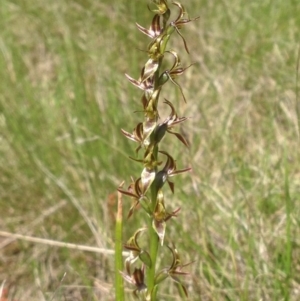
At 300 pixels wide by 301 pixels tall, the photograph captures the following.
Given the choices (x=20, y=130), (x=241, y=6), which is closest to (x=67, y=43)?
(x=20, y=130)

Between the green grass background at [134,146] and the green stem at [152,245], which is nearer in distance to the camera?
the green stem at [152,245]

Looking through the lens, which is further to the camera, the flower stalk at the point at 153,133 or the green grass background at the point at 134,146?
the green grass background at the point at 134,146

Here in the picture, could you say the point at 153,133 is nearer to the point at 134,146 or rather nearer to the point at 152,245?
the point at 152,245

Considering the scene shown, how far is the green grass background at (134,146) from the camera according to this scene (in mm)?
1948

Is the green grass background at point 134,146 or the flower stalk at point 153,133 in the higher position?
the green grass background at point 134,146

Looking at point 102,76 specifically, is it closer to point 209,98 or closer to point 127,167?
point 209,98

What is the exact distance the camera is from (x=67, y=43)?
3.24 metres

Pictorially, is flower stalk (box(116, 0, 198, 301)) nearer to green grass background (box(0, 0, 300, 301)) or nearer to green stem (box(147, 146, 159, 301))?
green stem (box(147, 146, 159, 301))

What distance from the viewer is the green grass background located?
1.95m

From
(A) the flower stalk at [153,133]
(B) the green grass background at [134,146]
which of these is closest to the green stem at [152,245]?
(A) the flower stalk at [153,133]

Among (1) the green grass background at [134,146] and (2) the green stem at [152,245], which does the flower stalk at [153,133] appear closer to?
(2) the green stem at [152,245]

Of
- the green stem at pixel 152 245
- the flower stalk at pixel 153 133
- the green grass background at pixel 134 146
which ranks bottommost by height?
the green stem at pixel 152 245

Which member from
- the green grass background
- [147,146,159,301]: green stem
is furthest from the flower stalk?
the green grass background

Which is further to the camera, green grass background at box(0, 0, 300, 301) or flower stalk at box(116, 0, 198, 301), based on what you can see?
green grass background at box(0, 0, 300, 301)
